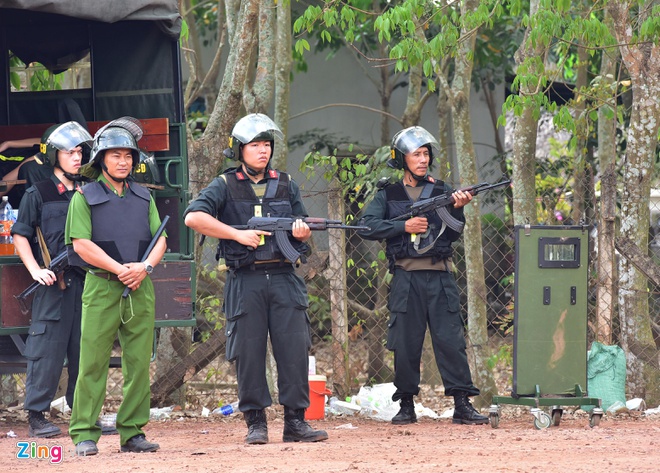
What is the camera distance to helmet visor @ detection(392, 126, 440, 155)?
23.7 feet

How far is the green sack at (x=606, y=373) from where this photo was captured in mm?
7336

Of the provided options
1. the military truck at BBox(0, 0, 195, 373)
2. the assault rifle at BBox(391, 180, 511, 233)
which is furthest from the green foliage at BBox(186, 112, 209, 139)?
the assault rifle at BBox(391, 180, 511, 233)

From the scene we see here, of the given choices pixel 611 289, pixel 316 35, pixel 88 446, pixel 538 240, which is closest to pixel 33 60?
pixel 88 446

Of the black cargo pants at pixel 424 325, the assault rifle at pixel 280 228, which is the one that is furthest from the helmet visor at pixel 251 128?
the black cargo pants at pixel 424 325

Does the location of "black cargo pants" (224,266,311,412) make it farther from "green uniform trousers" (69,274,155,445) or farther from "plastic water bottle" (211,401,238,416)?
"plastic water bottle" (211,401,238,416)

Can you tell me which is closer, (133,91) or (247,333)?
(247,333)

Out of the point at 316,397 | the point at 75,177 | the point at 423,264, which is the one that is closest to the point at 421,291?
the point at 423,264

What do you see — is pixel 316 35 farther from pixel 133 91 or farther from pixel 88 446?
pixel 88 446

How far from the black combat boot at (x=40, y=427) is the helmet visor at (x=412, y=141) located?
9.70 ft

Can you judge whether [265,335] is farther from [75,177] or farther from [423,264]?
[75,177]

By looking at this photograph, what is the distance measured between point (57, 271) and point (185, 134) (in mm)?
→ 1416

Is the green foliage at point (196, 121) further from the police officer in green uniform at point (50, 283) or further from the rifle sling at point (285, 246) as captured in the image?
the rifle sling at point (285, 246)

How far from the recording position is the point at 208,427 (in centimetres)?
755

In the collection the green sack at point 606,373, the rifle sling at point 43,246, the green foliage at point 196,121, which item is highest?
the green foliage at point 196,121
